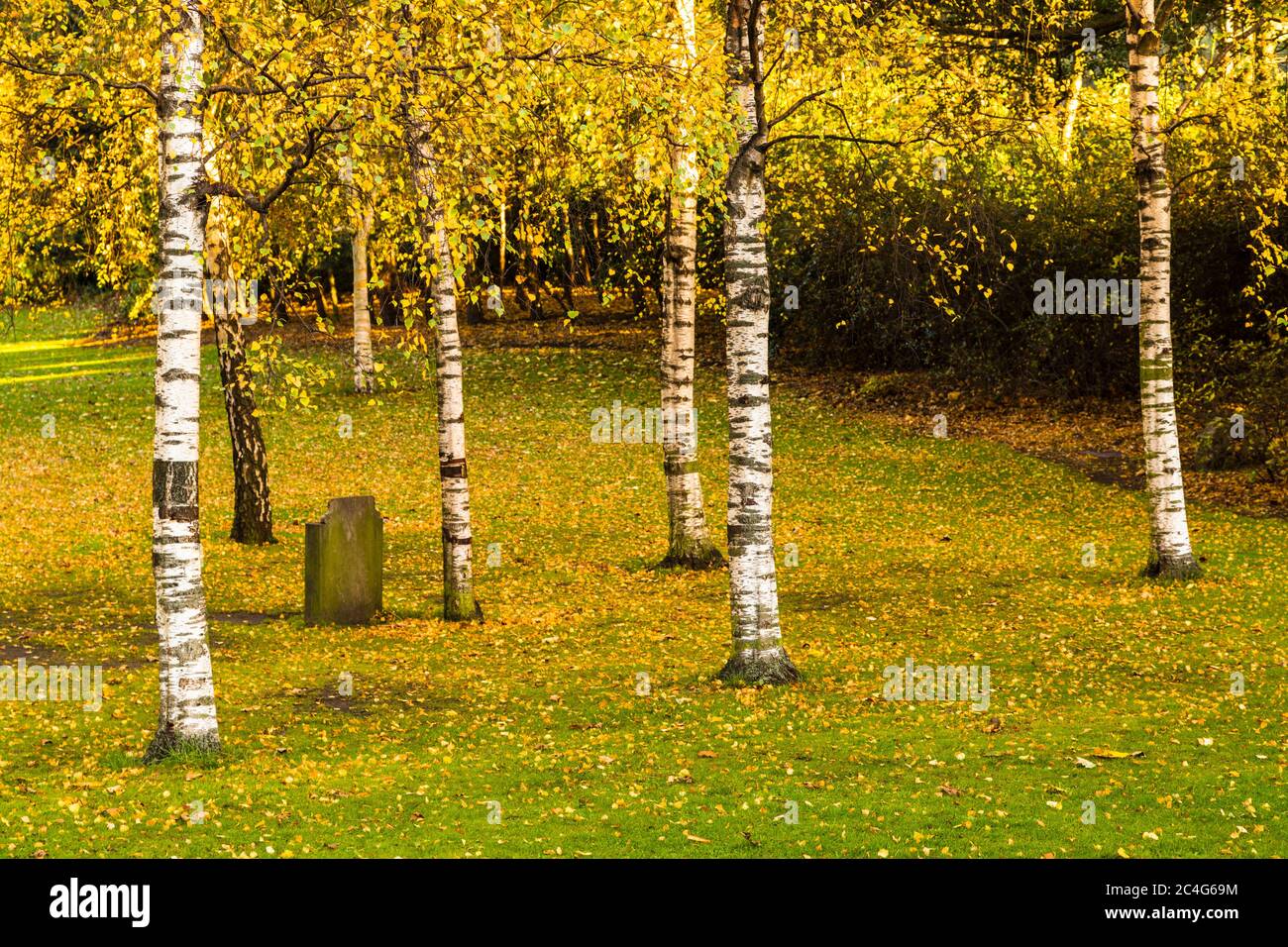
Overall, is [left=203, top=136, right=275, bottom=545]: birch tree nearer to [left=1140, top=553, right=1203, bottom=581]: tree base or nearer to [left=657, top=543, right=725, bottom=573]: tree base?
[left=657, top=543, right=725, bottom=573]: tree base

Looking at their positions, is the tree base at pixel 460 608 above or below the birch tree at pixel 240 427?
below

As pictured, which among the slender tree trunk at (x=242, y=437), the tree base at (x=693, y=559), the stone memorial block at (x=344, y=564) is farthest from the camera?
the slender tree trunk at (x=242, y=437)

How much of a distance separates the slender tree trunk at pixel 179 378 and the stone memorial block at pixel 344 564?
6.09 m

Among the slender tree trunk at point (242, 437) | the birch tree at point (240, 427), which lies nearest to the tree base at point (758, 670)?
the birch tree at point (240, 427)

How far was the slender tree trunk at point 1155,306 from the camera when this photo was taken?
19.2 metres

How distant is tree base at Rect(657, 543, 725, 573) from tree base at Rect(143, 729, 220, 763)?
34.6 ft

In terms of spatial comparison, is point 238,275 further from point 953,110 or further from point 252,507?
point 953,110

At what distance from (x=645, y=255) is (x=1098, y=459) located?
16955 millimetres

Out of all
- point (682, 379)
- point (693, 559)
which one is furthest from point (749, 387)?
point (693, 559)

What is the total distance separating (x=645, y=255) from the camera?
41781 millimetres

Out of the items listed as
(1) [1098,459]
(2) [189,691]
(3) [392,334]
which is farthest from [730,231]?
(3) [392,334]

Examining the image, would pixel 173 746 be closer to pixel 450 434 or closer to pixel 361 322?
pixel 450 434

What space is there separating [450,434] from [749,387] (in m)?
4.70

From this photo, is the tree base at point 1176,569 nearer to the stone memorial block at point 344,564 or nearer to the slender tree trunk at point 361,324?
the stone memorial block at point 344,564
